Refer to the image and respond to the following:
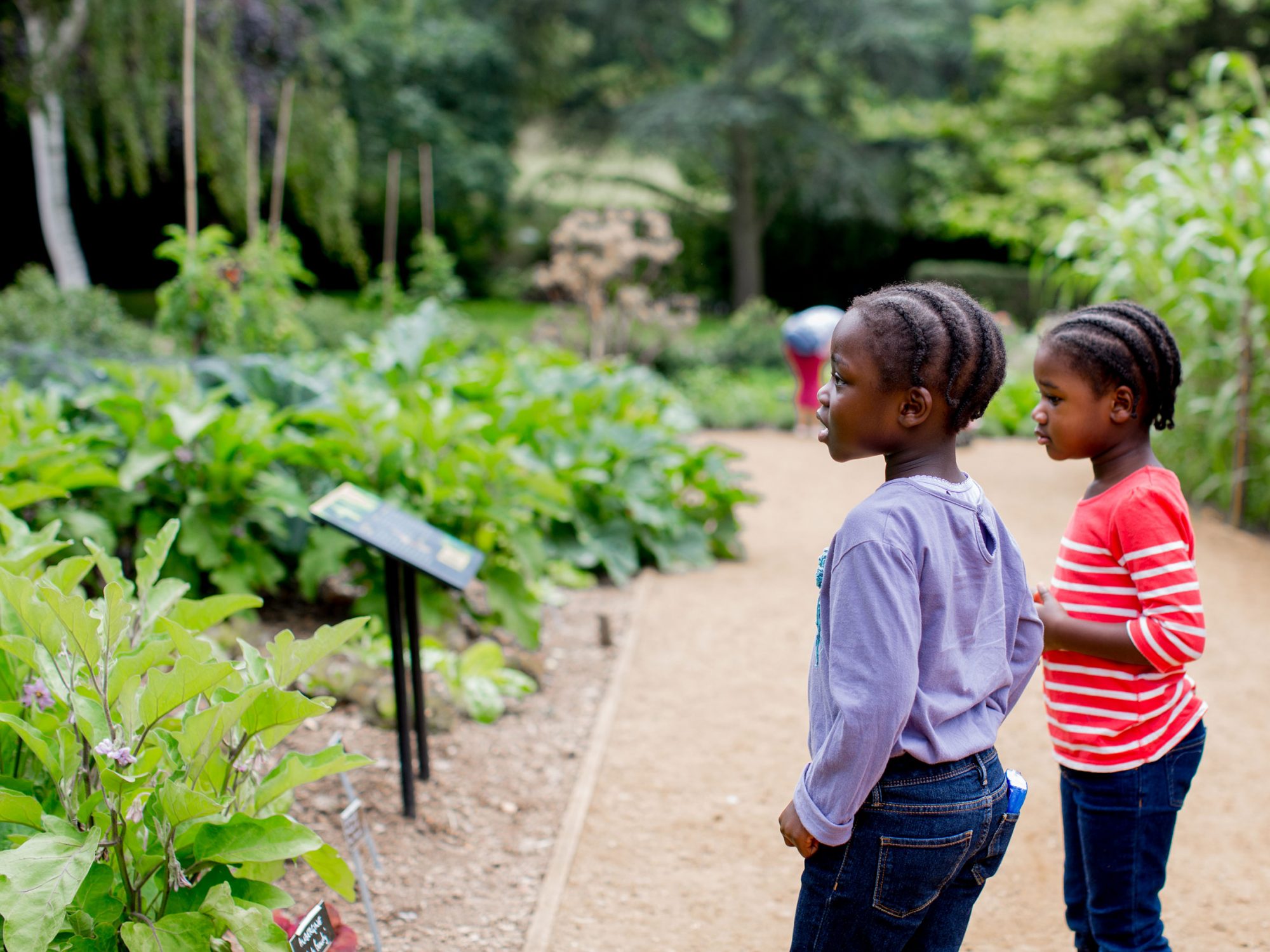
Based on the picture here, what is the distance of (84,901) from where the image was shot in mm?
1572

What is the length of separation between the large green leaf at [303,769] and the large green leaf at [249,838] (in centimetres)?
9

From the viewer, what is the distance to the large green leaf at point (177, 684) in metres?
1.55

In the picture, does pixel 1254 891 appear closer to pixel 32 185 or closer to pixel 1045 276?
pixel 1045 276

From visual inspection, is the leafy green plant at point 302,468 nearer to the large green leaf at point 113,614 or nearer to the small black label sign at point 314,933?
the large green leaf at point 113,614

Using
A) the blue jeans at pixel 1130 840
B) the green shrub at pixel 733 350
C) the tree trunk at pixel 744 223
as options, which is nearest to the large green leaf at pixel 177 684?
the blue jeans at pixel 1130 840

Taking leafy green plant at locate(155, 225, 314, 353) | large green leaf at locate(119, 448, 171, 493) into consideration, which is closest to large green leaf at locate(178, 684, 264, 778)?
large green leaf at locate(119, 448, 171, 493)

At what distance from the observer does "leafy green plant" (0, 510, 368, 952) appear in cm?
154

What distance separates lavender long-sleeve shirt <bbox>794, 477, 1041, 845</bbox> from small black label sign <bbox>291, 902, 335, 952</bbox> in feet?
2.78

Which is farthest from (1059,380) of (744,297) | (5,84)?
(744,297)

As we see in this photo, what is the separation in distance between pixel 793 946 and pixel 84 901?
1034 mm

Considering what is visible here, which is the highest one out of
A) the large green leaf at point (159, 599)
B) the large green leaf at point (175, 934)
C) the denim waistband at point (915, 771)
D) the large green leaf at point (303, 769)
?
the large green leaf at point (159, 599)

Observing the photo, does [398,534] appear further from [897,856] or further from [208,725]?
[897,856]

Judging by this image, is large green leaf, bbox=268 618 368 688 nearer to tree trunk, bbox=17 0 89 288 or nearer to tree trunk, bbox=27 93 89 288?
tree trunk, bbox=17 0 89 288

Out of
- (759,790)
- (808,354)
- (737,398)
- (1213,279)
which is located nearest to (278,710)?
(759,790)
